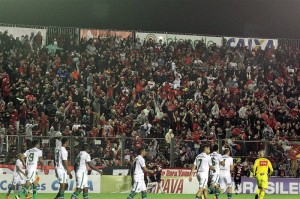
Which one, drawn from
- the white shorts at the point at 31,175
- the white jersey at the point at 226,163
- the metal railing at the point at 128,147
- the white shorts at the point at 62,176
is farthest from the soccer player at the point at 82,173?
the metal railing at the point at 128,147

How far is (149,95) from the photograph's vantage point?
41062 millimetres

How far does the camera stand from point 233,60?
47.5m

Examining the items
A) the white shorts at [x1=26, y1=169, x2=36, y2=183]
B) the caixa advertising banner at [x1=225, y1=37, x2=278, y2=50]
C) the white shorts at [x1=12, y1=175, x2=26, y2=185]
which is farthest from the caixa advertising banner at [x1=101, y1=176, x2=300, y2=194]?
the caixa advertising banner at [x1=225, y1=37, x2=278, y2=50]

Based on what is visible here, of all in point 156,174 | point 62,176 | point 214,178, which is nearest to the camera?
point 62,176

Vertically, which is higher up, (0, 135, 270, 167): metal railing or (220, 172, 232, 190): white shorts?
(0, 135, 270, 167): metal railing

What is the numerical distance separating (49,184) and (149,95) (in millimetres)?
9097

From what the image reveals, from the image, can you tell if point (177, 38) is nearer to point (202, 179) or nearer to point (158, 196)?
point (158, 196)

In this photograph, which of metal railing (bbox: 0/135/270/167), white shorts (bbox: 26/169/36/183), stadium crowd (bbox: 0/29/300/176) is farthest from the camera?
stadium crowd (bbox: 0/29/300/176)

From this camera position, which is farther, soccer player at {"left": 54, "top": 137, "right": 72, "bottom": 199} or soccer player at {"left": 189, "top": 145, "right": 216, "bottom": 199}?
soccer player at {"left": 189, "top": 145, "right": 216, "bottom": 199}

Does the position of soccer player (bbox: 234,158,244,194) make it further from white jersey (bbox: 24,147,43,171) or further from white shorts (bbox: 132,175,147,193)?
white jersey (bbox: 24,147,43,171)

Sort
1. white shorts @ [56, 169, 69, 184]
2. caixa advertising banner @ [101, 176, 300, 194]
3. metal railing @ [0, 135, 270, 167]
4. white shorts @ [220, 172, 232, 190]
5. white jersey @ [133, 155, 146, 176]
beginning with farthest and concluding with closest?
1. caixa advertising banner @ [101, 176, 300, 194]
2. metal railing @ [0, 135, 270, 167]
3. white shorts @ [220, 172, 232, 190]
4. white shorts @ [56, 169, 69, 184]
5. white jersey @ [133, 155, 146, 176]

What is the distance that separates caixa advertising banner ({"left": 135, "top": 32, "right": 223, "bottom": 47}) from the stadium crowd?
2.09 ft

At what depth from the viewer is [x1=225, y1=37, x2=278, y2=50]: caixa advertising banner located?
49.7m

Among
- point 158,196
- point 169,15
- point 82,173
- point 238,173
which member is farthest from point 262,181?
point 169,15
